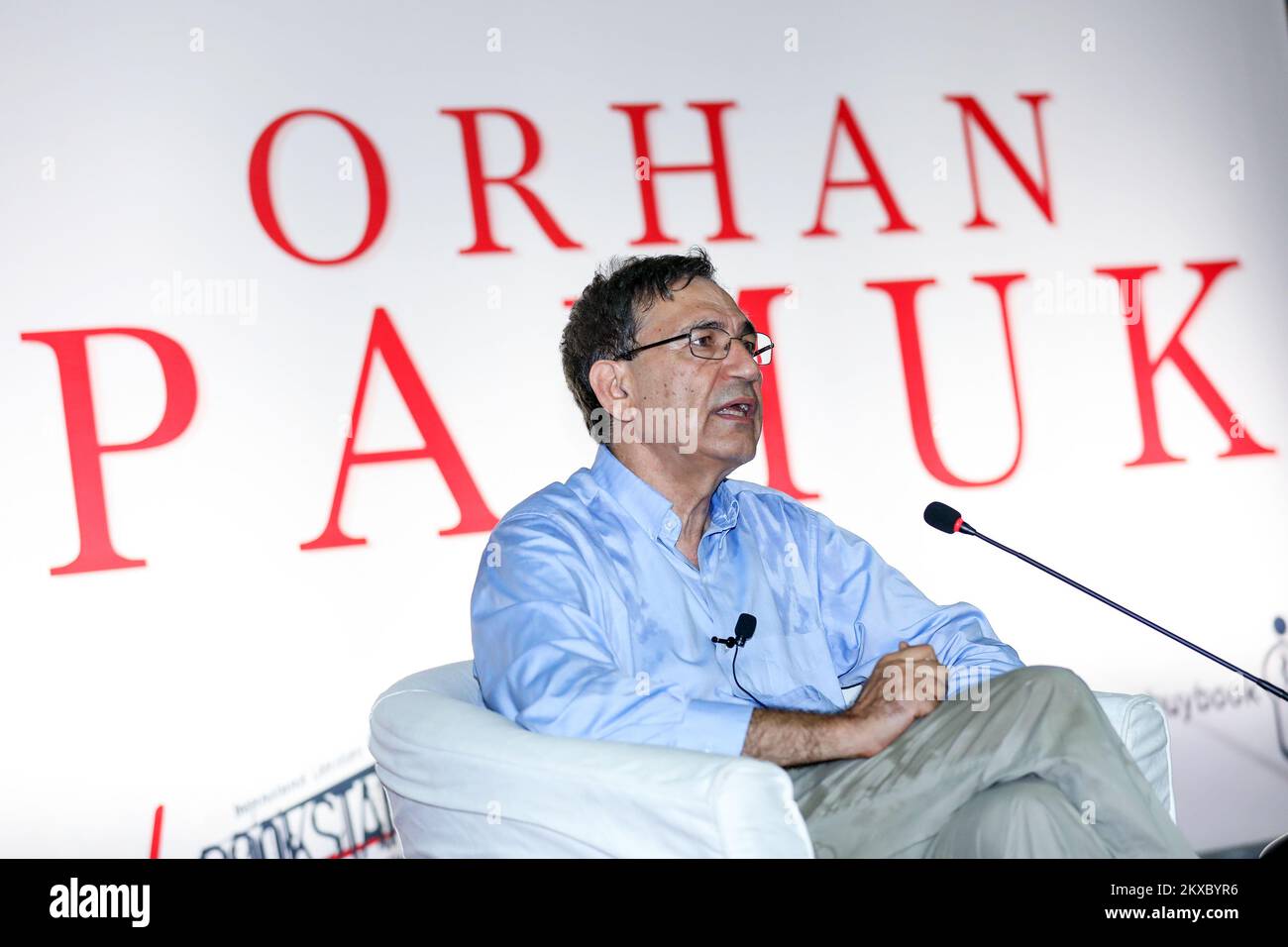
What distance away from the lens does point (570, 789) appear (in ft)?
4.79

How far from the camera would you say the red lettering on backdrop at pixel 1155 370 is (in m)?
3.34

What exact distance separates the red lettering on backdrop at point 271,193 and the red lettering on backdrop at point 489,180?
21cm

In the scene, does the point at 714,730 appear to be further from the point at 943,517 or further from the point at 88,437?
the point at 88,437

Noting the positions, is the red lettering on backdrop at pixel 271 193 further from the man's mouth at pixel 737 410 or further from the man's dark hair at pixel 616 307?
the man's mouth at pixel 737 410

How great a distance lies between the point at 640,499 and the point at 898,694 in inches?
20.5

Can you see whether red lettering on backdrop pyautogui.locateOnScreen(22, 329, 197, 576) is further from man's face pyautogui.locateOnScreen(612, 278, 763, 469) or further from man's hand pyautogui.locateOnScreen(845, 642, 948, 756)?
man's hand pyautogui.locateOnScreen(845, 642, 948, 756)

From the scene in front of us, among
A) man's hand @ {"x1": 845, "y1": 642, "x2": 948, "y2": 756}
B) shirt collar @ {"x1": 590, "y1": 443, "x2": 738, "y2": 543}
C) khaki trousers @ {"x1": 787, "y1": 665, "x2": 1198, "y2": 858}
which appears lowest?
khaki trousers @ {"x1": 787, "y1": 665, "x2": 1198, "y2": 858}

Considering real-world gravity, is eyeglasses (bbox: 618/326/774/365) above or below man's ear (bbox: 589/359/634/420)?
above

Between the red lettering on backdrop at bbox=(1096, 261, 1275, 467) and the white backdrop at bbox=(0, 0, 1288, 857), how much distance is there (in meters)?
0.02

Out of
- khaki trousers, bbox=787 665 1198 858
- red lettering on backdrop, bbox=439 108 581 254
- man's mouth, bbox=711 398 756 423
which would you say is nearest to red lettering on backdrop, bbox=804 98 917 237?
red lettering on backdrop, bbox=439 108 581 254

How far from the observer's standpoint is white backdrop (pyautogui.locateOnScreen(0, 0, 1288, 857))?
285 centimetres

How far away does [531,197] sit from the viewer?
10.2 ft
